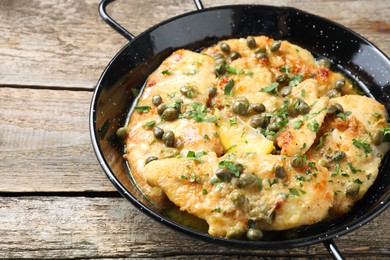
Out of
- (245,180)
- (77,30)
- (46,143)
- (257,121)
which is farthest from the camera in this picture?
(77,30)

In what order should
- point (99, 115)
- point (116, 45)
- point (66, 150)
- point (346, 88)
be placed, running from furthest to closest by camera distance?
point (116, 45) < point (66, 150) < point (346, 88) < point (99, 115)

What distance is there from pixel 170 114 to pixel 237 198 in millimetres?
817

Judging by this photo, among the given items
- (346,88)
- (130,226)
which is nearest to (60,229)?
(130,226)

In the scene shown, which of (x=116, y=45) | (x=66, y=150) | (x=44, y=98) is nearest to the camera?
(x=66, y=150)

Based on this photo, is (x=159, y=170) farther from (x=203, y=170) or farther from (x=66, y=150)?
(x=66, y=150)

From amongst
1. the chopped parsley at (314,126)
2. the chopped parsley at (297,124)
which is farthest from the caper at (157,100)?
the chopped parsley at (314,126)

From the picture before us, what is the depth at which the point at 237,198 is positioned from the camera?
3.10 metres

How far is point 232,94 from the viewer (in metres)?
3.85

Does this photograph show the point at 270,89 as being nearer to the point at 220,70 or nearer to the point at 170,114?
the point at 220,70

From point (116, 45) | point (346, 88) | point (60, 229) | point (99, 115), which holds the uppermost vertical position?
point (346, 88)

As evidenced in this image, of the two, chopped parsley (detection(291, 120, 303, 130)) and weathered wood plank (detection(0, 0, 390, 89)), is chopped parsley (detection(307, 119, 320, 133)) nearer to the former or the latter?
chopped parsley (detection(291, 120, 303, 130))

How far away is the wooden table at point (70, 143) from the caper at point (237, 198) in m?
0.71

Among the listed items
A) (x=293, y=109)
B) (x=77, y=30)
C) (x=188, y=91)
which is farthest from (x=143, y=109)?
(x=77, y=30)

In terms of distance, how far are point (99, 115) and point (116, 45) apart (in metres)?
1.68
